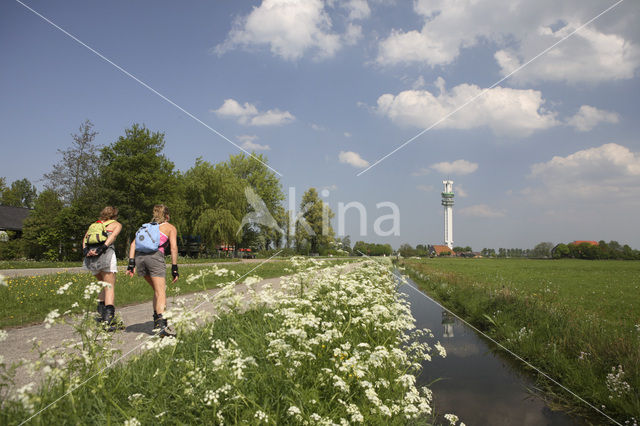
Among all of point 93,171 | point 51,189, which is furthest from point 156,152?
point 51,189

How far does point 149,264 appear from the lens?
616 cm

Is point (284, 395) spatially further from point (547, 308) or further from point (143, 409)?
point (547, 308)

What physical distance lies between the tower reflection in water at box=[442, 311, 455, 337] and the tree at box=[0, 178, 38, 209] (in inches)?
3162

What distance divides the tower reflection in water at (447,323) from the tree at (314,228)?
5.49 m

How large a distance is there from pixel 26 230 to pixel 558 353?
37.4 meters

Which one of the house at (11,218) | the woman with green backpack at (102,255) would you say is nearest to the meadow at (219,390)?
the woman with green backpack at (102,255)

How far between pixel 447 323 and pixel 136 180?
33.1 meters

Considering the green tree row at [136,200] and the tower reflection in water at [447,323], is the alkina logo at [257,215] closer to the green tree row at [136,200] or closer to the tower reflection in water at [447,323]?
the green tree row at [136,200]

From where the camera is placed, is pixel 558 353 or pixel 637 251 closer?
pixel 558 353

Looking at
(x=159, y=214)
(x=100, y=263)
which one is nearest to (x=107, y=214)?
(x=100, y=263)

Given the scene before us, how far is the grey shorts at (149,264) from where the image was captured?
6.18 metres

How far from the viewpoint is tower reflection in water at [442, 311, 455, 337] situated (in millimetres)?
9244

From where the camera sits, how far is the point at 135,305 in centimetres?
950

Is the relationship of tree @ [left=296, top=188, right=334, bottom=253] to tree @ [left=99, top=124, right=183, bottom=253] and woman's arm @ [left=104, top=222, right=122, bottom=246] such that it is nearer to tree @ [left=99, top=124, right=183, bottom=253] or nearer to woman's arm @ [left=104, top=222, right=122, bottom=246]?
woman's arm @ [left=104, top=222, right=122, bottom=246]
